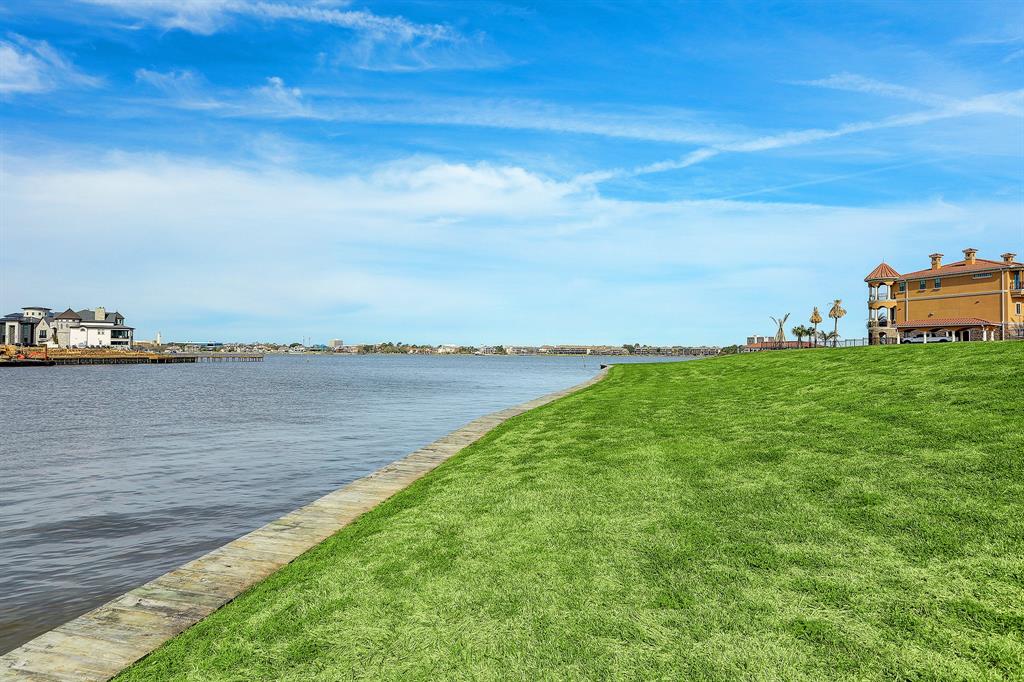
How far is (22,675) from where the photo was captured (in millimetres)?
4504

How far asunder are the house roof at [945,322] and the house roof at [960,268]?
373 centimetres

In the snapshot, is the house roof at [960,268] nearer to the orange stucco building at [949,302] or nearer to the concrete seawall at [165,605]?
the orange stucco building at [949,302]

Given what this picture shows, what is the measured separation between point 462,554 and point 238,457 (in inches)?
595

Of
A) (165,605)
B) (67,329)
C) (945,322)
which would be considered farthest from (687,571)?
(67,329)

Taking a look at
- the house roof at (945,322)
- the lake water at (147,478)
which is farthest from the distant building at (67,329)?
the house roof at (945,322)

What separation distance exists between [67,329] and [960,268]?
180970mm

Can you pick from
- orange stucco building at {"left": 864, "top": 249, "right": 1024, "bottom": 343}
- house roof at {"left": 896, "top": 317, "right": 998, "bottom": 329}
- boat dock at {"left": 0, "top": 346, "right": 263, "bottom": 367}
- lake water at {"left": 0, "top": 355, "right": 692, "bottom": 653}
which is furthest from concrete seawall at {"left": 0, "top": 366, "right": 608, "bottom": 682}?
boat dock at {"left": 0, "top": 346, "right": 263, "bottom": 367}

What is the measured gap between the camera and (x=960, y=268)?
45812mm

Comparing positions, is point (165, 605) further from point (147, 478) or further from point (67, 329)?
point (67, 329)

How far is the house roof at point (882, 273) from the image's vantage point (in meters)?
49.1

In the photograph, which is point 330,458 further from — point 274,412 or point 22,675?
point 274,412

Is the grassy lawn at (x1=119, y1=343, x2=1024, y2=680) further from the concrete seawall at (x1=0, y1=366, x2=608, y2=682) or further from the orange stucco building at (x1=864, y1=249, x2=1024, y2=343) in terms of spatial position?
the orange stucco building at (x1=864, y1=249, x2=1024, y2=343)

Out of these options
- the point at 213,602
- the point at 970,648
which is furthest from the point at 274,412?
the point at 970,648

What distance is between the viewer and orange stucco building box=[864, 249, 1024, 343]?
42.3 m
